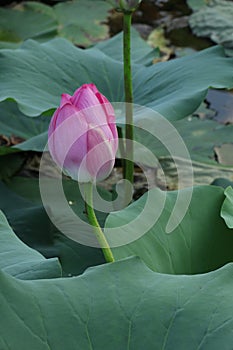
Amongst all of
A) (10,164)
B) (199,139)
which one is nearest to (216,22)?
(199,139)

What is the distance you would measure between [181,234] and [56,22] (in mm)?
1895

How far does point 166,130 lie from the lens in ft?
5.76

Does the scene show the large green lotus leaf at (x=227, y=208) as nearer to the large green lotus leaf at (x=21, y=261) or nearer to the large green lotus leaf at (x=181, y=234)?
the large green lotus leaf at (x=181, y=234)

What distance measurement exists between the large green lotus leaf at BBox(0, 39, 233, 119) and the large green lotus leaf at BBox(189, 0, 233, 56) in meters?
1.28

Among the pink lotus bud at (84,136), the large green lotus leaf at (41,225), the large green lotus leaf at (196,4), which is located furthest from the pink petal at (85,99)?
the large green lotus leaf at (196,4)

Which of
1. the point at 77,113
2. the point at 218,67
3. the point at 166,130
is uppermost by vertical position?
A: the point at 77,113

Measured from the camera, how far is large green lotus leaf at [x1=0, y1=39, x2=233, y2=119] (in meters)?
1.32

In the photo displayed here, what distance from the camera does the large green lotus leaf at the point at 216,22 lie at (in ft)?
9.40

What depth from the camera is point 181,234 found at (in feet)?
3.92

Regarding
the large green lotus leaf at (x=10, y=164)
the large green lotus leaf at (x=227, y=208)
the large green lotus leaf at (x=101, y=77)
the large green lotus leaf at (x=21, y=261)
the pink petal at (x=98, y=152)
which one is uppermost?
the pink petal at (x=98, y=152)

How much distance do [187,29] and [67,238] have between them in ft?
5.93

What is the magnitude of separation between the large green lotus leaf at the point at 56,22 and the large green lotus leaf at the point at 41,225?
1.05 m

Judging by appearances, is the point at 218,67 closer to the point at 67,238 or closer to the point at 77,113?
the point at 67,238

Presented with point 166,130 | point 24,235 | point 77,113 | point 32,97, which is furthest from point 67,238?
point 77,113
